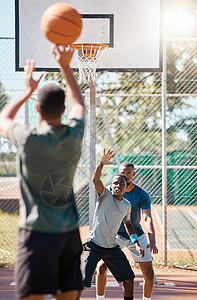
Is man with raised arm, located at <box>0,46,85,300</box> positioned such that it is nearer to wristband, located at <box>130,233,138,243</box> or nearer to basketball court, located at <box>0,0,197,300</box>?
wristband, located at <box>130,233,138,243</box>

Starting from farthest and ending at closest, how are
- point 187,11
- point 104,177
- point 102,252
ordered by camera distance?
1. point 187,11
2. point 104,177
3. point 102,252

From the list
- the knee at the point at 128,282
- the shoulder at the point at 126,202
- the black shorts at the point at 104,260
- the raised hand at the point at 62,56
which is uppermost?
the raised hand at the point at 62,56

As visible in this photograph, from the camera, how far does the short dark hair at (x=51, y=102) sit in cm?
295

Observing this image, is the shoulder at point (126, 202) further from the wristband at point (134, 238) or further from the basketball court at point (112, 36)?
the basketball court at point (112, 36)

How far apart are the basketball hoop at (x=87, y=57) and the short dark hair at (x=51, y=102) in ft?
12.6

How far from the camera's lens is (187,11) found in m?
21.8

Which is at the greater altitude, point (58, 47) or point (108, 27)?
point (108, 27)

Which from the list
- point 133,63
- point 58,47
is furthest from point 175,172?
point 58,47

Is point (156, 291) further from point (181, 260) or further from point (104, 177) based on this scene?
point (104, 177)

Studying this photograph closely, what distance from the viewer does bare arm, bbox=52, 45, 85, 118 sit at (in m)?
3.04

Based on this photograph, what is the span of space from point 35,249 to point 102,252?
2.25 m

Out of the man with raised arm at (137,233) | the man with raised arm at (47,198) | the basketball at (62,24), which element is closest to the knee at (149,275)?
the man with raised arm at (137,233)

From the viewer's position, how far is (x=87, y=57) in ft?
22.6

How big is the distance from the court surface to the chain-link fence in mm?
587
